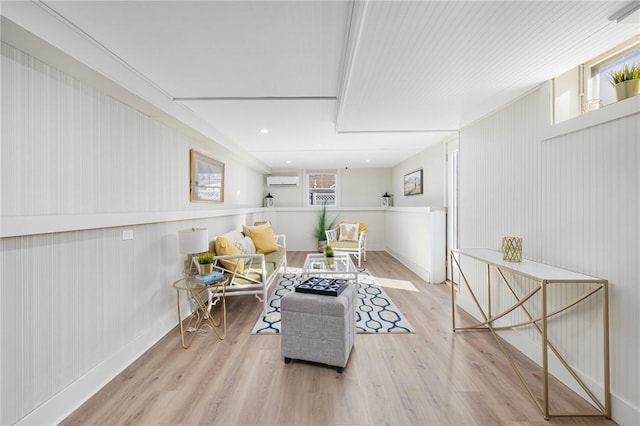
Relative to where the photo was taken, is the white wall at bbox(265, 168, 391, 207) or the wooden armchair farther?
the white wall at bbox(265, 168, 391, 207)

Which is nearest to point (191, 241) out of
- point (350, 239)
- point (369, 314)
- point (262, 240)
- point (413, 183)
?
point (262, 240)

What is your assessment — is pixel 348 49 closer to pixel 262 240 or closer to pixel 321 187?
pixel 262 240

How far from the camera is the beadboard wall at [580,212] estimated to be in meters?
1.50

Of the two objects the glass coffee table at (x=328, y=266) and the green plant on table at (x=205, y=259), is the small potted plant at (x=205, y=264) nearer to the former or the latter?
the green plant on table at (x=205, y=259)

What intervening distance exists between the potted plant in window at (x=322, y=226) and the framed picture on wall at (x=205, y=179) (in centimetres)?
314

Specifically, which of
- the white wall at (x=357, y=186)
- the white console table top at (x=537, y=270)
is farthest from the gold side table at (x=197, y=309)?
the white wall at (x=357, y=186)

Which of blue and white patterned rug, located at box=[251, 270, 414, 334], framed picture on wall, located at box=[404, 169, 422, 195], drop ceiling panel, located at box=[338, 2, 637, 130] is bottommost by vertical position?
blue and white patterned rug, located at box=[251, 270, 414, 334]

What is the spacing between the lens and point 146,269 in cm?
231

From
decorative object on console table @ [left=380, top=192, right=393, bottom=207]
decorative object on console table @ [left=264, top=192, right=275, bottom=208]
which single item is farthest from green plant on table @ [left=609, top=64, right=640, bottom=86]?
decorative object on console table @ [left=264, top=192, right=275, bottom=208]

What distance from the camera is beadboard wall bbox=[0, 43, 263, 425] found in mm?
1360

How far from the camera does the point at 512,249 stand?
210 centimetres

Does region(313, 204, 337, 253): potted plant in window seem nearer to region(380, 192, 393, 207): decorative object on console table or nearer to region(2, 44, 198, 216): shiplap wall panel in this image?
region(380, 192, 393, 207): decorative object on console table

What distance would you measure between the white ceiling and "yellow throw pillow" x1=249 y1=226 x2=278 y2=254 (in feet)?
6.84

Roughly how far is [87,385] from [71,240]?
97 centimetres
